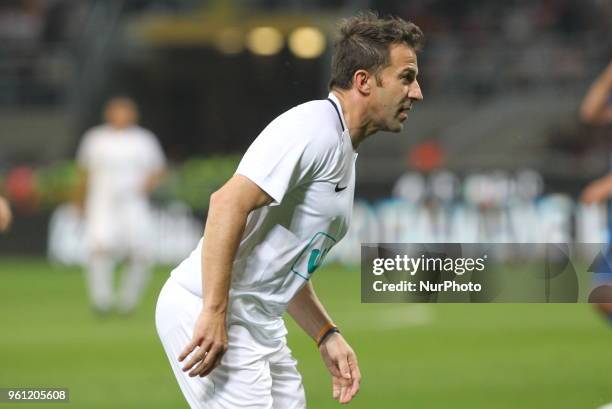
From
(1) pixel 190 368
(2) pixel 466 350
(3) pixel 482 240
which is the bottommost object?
(1) pixel 190 368

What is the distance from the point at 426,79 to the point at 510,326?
1040cm

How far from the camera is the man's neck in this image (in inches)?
170

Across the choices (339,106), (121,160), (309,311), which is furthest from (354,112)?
(121,160)

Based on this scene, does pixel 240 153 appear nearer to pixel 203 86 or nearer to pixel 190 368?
pixel 203 86

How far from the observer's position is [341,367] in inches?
189

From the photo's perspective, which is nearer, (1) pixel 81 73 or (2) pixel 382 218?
(2) pixel 382 218

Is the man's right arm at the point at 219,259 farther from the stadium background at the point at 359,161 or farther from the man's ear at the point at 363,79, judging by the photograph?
the stadium background at the point at 359,161

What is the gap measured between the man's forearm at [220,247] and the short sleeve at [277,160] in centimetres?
12

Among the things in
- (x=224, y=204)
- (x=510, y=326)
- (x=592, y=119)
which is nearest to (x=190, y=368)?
(x=224, y=204)

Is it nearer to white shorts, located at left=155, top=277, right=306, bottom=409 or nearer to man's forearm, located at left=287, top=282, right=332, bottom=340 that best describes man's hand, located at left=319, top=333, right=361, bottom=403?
man's forearm, located at left=287, top=282, right=332, bottom=340

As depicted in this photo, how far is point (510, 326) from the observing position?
12.3 metres

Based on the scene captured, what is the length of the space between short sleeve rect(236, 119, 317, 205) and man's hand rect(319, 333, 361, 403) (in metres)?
0.93

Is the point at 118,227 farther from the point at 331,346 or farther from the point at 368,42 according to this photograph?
the point at 368,42

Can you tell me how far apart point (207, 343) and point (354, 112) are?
941 mm
